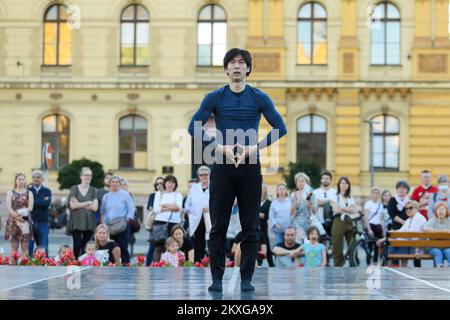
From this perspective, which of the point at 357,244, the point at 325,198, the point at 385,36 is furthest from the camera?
the point at 385,36

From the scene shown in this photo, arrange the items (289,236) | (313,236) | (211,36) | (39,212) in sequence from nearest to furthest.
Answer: (313,236) → (289,236) → (39,212) → (211,36)

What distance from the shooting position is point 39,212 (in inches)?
799

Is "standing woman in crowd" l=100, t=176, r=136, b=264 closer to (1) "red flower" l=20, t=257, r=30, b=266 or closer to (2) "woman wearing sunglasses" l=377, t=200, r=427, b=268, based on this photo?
(1) "red flower" l=20, t=257, r=30, b=266

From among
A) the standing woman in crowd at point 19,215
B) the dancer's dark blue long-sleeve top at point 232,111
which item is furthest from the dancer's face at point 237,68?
the standing woman in crowd at point 19,215

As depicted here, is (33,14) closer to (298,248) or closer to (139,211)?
(139,211)

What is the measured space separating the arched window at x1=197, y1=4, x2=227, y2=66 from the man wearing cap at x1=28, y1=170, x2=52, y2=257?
21856 mm

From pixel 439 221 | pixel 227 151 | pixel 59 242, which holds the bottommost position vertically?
pixel 59 242

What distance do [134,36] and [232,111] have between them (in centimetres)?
3279

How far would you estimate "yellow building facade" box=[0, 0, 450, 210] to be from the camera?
1609 inches

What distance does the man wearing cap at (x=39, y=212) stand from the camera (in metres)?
20.2

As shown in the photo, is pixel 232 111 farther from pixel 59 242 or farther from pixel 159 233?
pixel 59 242

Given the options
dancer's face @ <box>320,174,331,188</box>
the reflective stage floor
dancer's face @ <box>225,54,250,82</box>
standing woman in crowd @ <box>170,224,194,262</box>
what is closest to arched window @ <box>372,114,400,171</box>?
dancer's face @ <box>320,174,331,188</box>

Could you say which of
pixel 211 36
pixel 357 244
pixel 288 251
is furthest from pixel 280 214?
pixel 211 36
